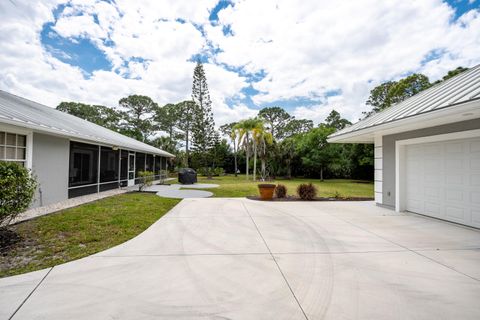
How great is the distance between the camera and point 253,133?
2255 cm

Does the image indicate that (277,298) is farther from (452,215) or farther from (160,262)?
(452,215)

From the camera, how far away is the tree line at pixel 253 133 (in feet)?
75.2

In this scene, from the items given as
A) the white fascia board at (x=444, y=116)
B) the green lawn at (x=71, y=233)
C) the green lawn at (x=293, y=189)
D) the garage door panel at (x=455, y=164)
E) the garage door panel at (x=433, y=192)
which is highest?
the white fascia board at (x=444, y=116)

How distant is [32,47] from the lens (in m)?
10.3

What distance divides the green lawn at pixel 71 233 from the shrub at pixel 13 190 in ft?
2.05

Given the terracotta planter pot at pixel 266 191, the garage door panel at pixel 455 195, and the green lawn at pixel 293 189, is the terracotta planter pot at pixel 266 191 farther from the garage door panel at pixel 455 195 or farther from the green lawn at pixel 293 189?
the garage door panel at pixel 455 195

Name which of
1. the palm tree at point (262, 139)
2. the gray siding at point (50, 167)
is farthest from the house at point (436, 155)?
the palm tree at point (262, 139)

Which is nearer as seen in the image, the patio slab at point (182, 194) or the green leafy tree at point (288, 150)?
the patio slab at point (182, 194)

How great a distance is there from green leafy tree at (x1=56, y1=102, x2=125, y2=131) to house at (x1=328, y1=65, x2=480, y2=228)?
36538 millimetres

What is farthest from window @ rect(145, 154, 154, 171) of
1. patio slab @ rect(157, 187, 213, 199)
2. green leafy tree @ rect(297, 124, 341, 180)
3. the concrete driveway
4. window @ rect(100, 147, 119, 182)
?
green leafy tree @ rect(297, 124, 341, 180)

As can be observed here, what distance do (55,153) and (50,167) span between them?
0.55 metres

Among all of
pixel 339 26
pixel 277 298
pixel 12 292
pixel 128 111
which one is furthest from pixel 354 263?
pixel 128 111

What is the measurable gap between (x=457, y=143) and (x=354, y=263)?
5.00 meters

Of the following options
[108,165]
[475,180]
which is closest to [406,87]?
[475,180]
